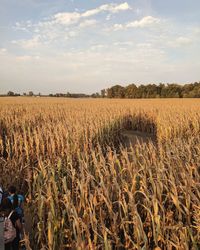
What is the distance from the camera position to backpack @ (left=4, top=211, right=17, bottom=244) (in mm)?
3225

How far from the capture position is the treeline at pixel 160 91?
57.9m

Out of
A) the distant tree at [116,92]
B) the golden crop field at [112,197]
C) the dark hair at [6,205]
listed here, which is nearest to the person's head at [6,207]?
the dark hair at [6,205]

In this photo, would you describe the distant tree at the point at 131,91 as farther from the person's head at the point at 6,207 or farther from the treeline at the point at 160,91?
the person's head at the point at 6,207

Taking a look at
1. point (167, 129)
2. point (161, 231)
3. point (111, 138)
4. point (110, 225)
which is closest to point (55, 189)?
point (110, 225)

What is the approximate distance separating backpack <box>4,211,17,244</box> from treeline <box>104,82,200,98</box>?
54778 mm

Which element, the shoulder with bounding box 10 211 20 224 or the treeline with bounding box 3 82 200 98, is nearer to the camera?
the shoulder with bounding box 10 211 20 224

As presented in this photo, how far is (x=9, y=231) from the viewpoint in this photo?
323cm

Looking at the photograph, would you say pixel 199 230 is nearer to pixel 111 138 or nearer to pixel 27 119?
pixel 111 138

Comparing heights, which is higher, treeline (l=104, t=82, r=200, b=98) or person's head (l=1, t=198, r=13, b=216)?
treeline (l=104, t=82, r=200, b=98)

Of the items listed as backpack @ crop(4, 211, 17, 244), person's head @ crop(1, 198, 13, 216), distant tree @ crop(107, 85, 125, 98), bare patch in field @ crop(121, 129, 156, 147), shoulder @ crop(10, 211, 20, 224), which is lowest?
bare patch in field @ crop(121, 129, 156, 147)

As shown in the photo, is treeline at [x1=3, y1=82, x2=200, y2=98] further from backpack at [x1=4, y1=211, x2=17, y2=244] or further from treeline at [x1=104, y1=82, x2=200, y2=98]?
backpack at [x1=4, y1=211, x2=17, y2=244]

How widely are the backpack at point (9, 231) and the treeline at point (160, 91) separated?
54.8 metres

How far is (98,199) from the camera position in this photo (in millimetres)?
3471

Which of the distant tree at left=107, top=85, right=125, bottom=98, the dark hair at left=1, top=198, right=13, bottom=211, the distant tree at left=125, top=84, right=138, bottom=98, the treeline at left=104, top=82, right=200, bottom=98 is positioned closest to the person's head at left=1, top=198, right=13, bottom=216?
the dark hair at left=1, top=198, right=13, bottom=211
